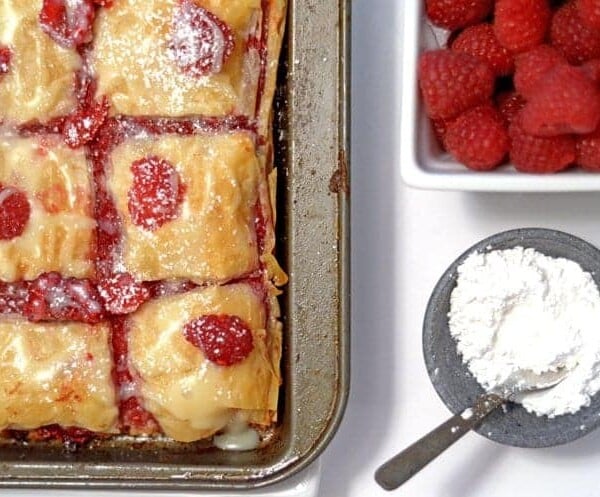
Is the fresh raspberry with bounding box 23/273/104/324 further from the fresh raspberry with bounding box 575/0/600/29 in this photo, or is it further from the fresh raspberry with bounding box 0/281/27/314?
the fresh raspberry with bounding box 575/0/600/29

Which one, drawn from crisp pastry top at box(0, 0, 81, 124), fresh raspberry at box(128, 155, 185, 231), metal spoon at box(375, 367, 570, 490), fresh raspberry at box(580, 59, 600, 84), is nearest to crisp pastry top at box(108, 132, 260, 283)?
fresh raspberry at box(128, 155, 185, 231)

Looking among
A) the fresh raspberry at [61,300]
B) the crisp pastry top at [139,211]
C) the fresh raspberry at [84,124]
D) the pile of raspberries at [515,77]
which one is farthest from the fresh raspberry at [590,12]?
the fresh raspberry at [61,300]

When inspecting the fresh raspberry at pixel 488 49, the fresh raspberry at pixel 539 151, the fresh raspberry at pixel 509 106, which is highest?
the fresh raspberry at pixel 488 49

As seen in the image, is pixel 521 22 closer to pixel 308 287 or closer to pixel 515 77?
pixel 515 77

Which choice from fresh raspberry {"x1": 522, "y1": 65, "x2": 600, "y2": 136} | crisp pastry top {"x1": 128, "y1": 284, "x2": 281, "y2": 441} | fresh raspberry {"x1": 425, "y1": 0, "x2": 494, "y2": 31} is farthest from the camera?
crisp pastry top {"x1": 128, "y1": 284, "x2": 281, "y2": 441}

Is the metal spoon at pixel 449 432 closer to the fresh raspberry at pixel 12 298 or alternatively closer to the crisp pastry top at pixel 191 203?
the crisp pastry top at pixel 191 203

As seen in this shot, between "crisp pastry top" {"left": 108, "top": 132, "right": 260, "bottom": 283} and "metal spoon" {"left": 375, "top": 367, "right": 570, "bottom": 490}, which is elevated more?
"crisp pastry top" {"left": 108, "top": 132, "right": 260, "bottom": 283}
